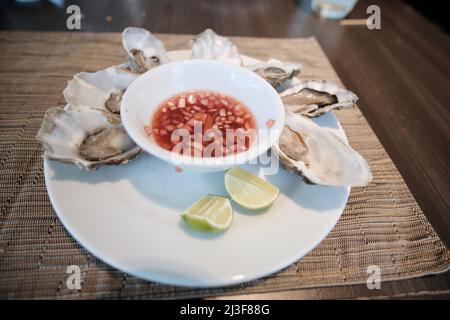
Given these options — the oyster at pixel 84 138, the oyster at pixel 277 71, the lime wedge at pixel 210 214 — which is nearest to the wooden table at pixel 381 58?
the lime wedge at pixel 210 214

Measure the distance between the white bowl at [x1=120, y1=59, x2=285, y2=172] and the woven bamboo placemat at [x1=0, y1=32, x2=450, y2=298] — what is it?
0.41m

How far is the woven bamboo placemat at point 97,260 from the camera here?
92cm

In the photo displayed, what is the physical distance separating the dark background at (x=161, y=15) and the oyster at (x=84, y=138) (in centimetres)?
136

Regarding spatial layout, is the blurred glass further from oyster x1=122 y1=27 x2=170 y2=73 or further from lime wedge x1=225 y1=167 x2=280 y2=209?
lime wedge x1=225 y1=167 x2=280 y2=209

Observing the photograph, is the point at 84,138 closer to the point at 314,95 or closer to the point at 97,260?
the point at 97,260

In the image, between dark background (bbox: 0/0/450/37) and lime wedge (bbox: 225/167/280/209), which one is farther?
dark background (bbox: 0/0/450/37)

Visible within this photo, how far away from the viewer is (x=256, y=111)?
129 centimetres

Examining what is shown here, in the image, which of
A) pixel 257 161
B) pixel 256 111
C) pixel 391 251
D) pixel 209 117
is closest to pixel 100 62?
pixel 209 117

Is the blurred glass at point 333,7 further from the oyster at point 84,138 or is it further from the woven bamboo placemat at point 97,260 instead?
the oyster at point 84,138

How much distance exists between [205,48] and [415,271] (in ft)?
4.62

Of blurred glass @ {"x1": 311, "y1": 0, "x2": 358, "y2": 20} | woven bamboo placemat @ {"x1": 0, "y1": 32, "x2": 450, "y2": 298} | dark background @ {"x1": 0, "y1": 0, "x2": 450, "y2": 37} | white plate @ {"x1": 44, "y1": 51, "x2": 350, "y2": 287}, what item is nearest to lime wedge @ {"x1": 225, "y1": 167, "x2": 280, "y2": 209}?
white plate @ {"x1": 44, "y1": 51, "x2": 350, "y2": 287}

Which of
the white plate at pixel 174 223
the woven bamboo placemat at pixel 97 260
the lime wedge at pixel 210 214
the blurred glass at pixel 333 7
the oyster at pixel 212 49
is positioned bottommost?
the woven bamboo placemat at pixel 97 260

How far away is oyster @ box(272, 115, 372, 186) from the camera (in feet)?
3.54

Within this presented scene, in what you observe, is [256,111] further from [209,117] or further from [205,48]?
[205,48]
